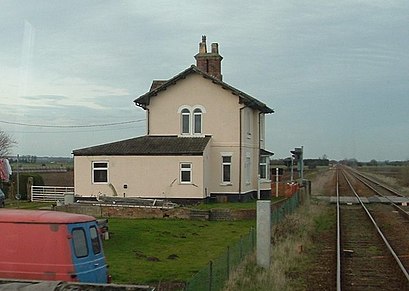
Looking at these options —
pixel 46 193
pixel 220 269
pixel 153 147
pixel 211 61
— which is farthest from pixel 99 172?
pixel 220 269

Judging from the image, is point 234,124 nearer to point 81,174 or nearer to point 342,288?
point 81,174

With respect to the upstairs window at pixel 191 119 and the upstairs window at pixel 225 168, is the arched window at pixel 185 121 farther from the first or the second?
the upstairs window at pixel 225 168

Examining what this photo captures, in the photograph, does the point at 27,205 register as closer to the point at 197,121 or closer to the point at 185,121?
the point at 185,121

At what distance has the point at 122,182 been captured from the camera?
33.1m

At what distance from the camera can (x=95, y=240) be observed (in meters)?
10.8

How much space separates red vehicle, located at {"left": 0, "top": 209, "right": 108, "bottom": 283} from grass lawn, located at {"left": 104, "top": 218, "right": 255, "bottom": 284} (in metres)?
3.76

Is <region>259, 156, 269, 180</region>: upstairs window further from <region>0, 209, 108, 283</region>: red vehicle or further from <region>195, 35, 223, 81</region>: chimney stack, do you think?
<region>0, 209, 108, 283</region>: red vehicle

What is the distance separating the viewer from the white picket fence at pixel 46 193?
38438 mm

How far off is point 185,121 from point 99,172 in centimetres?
536

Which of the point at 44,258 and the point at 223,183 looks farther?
the point at 223,183

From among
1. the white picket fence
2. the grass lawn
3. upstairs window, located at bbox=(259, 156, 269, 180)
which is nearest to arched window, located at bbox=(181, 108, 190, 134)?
upstairs window, located at bbox=(259, 156, 269, 180)

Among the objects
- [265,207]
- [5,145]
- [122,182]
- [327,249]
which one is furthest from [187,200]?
[5,145]

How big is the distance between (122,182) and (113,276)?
18.9 m

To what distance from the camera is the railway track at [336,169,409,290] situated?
15.7 m
